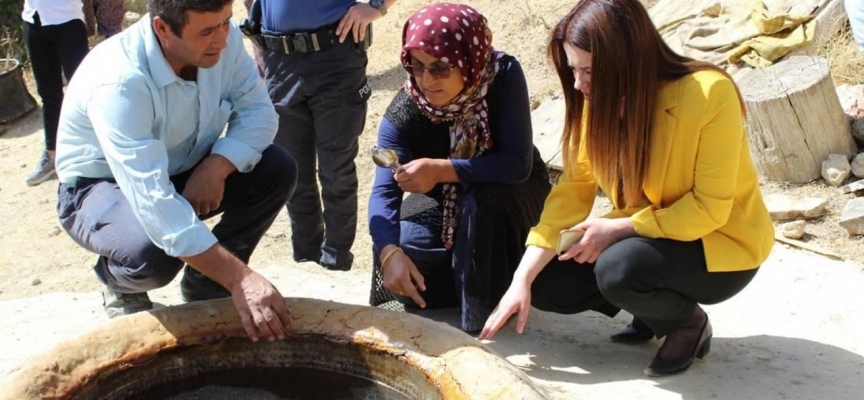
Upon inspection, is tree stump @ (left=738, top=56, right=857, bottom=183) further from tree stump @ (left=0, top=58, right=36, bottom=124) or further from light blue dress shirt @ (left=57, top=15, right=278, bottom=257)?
tree stump @ (left=0, top=58, right=36, bottom=124)

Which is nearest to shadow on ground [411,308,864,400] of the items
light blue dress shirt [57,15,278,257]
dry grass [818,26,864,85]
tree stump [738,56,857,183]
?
light blue dress shirt [57,15,278,257]

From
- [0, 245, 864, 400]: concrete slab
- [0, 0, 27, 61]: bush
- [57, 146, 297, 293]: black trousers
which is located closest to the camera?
[0, 245, 864, 400]: concrete slab

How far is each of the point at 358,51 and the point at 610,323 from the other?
1.62 meters

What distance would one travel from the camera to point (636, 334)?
3.37 metres

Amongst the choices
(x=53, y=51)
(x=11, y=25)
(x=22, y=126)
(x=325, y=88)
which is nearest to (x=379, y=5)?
(x=325, y=88)

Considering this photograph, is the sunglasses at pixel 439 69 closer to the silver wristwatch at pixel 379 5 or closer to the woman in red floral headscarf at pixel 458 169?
the woman in red floral headscarf at pixel 458 169

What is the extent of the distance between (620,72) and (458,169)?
73 centimetres

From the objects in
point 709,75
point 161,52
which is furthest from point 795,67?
point 161,52

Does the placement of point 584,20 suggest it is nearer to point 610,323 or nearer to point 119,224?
point 610,323

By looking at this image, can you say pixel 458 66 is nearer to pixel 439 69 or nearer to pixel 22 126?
pixel 439 69

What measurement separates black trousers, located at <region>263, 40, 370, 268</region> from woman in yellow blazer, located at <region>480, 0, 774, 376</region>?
Result: 1.47 m

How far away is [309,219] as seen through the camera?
186 inches

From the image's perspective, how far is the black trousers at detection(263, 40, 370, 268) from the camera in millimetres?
4340

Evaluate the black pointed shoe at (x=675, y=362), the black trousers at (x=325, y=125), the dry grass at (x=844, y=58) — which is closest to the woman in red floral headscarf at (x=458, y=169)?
the black pointed shoe at (x=675, y=362)
